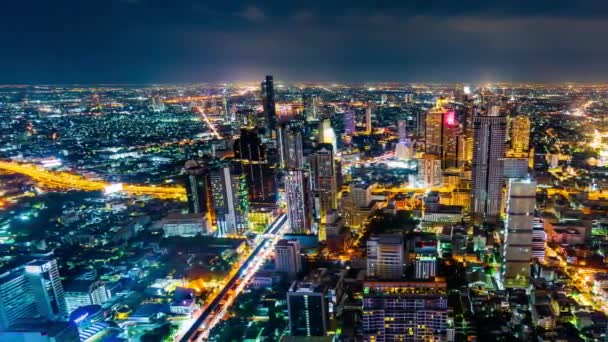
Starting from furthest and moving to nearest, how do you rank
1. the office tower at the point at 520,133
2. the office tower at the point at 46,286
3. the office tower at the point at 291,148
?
the office tower at the point at 520,133 < the office tower at the point at 291,148 < the office tower at the point at 46,286

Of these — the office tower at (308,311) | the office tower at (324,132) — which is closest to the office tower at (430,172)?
the office tower at (324,132)

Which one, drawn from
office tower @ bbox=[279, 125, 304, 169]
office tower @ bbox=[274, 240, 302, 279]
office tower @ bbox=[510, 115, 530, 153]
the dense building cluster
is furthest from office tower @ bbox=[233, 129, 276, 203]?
office tower @ bbox=[510, 115, 530, 153]

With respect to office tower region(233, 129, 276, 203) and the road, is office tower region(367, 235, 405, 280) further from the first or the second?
A: office tower region(233, 129, 276, 203)

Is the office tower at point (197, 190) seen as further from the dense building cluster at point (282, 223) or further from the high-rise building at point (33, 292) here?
the high-rise building at point (33, 292)

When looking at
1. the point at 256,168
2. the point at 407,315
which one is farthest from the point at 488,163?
the point at 407,315

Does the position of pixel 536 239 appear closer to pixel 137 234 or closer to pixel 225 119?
pixel 137 234
